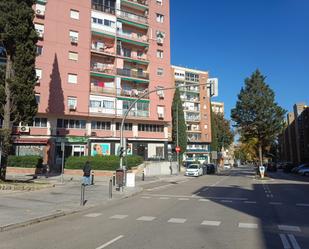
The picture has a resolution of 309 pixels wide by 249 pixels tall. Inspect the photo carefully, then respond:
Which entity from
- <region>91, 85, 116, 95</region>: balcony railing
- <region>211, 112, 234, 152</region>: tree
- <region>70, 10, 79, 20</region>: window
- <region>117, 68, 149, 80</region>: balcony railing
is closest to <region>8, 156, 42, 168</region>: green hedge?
<region>91, 85, 116, 95</region>: balcony railing

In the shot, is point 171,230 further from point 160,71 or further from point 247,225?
point 160,71

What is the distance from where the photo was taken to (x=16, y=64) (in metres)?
22.7

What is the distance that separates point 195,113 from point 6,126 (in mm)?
69750

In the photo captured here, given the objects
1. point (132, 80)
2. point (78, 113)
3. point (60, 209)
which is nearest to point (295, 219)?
point (60, 209)

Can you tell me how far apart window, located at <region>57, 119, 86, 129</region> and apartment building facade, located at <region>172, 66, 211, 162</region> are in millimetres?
43679

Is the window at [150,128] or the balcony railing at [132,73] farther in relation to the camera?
the window at [150,128]

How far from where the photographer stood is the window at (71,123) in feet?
143

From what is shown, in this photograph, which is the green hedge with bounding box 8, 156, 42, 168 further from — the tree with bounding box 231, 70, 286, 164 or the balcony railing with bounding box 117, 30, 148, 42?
the tree with bounding box 231, 70, 286, 164

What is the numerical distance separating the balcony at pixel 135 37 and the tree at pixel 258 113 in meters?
18.2

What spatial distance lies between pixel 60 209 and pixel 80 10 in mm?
38393

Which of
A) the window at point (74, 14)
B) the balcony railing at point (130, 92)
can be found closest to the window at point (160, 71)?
the balcony railing at point (130, 92)

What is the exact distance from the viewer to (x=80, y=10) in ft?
152

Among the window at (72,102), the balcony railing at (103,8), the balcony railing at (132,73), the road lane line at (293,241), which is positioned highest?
the balcony railing at (103,8)

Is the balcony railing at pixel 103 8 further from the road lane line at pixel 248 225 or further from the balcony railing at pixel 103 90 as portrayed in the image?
the road lane line at pixel 248 225
